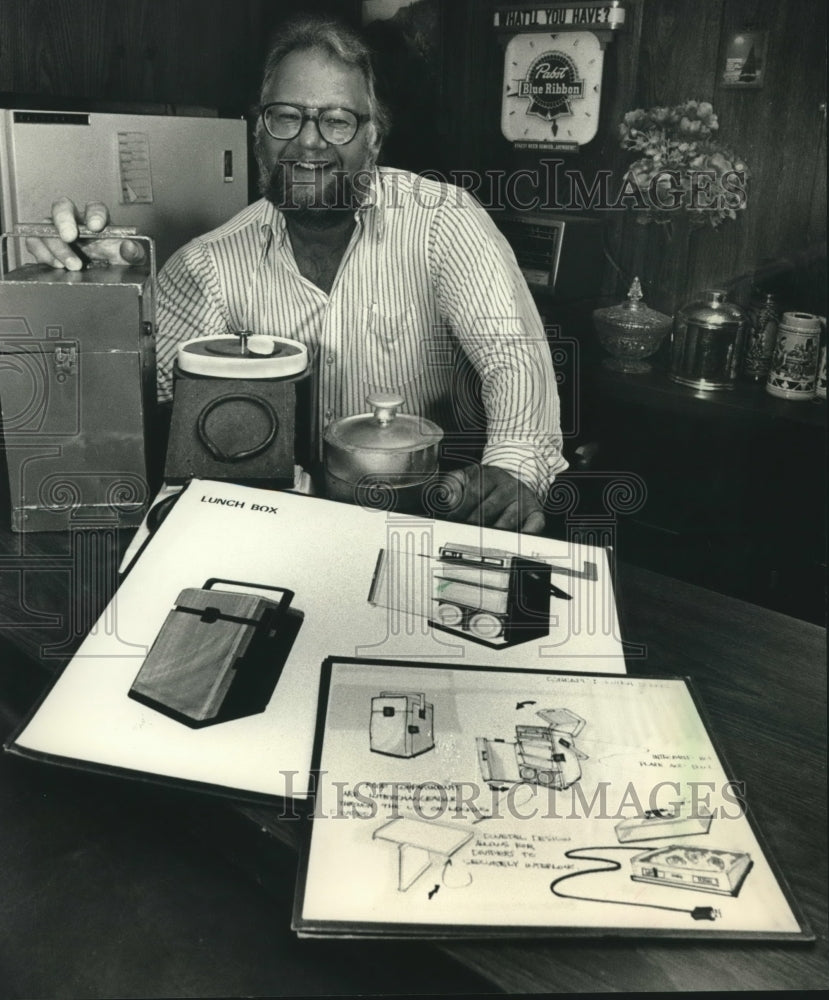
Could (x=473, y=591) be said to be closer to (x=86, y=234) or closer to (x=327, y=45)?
(x=86, y=234)

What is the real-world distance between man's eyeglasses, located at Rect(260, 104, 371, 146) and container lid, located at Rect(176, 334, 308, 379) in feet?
2.47

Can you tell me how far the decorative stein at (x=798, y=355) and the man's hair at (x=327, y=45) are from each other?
98 centimetres

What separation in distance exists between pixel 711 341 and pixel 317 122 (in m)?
1.01

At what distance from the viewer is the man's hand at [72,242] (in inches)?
38.9

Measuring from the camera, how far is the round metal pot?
2.60ft

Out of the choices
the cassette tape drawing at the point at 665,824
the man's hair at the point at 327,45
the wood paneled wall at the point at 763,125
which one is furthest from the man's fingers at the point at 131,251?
the wood paneled wall at the point at 763,125

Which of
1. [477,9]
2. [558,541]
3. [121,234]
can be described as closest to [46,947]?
[558,541]

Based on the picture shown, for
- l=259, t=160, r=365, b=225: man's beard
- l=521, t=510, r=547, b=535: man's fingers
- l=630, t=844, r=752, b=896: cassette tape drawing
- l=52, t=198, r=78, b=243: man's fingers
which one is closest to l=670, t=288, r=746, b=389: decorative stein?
l=259, t=160, r=365, b=225: man's beard

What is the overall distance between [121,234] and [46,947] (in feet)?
2.52

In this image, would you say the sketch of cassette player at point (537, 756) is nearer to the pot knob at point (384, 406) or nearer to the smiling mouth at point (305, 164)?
the pot knob at point (384, 406)

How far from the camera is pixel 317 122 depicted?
4.93 ft

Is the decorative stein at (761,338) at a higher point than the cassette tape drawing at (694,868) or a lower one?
higher

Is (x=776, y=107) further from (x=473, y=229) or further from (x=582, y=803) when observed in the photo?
(x=582, y=803)

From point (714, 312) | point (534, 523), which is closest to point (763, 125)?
point (714, 312)
